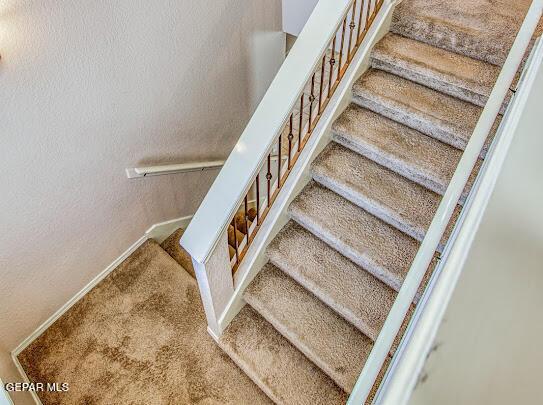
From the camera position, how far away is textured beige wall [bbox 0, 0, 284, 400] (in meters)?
1.92

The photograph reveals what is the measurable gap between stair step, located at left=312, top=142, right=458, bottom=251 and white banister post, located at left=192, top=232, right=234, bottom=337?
84 centimetres

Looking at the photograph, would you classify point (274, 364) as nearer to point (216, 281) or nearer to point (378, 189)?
point (216, 281)

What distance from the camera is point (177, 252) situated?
3.21 meters

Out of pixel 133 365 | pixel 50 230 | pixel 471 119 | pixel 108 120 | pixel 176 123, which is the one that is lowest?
pixel 133 365

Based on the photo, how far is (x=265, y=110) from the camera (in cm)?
194

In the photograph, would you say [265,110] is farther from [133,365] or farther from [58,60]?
[133,365]

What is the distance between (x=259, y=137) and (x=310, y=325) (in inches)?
44.5

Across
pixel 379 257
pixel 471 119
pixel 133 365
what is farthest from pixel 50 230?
pixel 471 119

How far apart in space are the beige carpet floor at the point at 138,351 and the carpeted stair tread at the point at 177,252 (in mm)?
284

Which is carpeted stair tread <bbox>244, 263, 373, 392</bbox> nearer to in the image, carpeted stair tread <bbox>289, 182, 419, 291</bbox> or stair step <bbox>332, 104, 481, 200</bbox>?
carpeted stair tread <bbox>289, 182, 419, 291</bbox>

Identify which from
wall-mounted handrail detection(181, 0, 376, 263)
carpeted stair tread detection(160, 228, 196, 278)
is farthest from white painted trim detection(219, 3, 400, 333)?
carpeted stair tread detection(160, 228, 196, 278)

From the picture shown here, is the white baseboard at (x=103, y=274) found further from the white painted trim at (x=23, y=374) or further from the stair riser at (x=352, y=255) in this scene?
the stair riser at (x=352, y=255)

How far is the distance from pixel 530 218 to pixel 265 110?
122 cm

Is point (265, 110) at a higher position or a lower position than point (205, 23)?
lower
